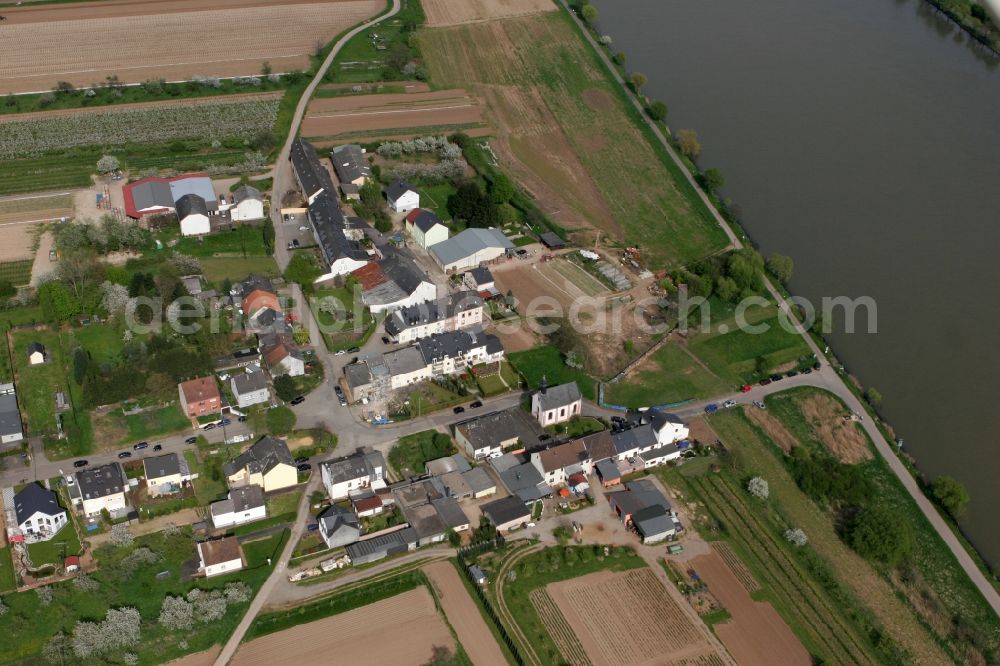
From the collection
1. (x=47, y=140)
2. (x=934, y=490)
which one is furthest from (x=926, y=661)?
(x=47, y=140)

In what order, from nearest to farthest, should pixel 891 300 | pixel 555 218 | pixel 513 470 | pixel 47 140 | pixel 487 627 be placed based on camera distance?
pixel 487 627
pixel 513 470
pixel 891 300
pixel 555 218
pixel 47 140

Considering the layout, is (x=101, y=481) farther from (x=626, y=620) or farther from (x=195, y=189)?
(x=195, y=189)

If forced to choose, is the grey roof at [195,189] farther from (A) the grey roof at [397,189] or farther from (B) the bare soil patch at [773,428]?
(B) the bare soil patch at [773,428]

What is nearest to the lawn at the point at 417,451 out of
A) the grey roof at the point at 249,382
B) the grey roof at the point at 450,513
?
the grey roof at the point at 450,513

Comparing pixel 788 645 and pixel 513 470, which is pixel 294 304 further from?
pixel 788 645

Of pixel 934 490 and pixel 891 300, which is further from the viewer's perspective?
pixel 891 300

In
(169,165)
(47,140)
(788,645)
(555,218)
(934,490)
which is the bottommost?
(788,645)

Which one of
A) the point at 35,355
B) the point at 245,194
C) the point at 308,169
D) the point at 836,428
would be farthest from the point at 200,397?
Answer: the point at 836,428
